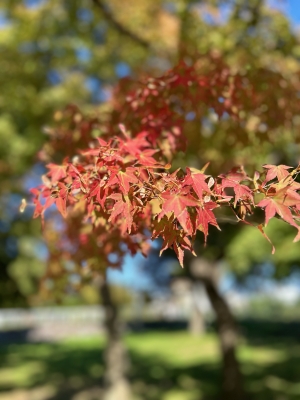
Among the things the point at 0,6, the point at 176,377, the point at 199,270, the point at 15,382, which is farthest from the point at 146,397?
the point at 0,6

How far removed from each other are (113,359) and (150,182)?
8.12 meters

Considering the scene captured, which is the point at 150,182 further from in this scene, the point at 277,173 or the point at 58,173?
the point at 58,173

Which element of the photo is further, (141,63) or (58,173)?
(141,63)

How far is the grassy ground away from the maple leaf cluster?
6945mm

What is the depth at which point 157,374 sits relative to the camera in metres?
12.7

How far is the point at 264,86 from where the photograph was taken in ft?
13.8

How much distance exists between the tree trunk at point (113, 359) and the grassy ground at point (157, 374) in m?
0.64

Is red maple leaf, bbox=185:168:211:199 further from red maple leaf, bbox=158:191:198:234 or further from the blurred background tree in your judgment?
the blurred background tree

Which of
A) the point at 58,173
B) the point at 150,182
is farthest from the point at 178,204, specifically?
the point at 58,173

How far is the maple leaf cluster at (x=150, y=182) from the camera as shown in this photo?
Result: 184cm

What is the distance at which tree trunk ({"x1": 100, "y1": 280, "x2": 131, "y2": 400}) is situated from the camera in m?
8.98

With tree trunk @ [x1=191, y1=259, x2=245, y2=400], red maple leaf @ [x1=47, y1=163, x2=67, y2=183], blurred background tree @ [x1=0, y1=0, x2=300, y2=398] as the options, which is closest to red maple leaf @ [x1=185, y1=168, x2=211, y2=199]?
red maple leaf @ [x1=47, y1=163, x2=67, y2=183]

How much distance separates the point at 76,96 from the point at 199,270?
5575mm

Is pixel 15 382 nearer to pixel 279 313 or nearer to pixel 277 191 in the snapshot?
pixel 277 191
